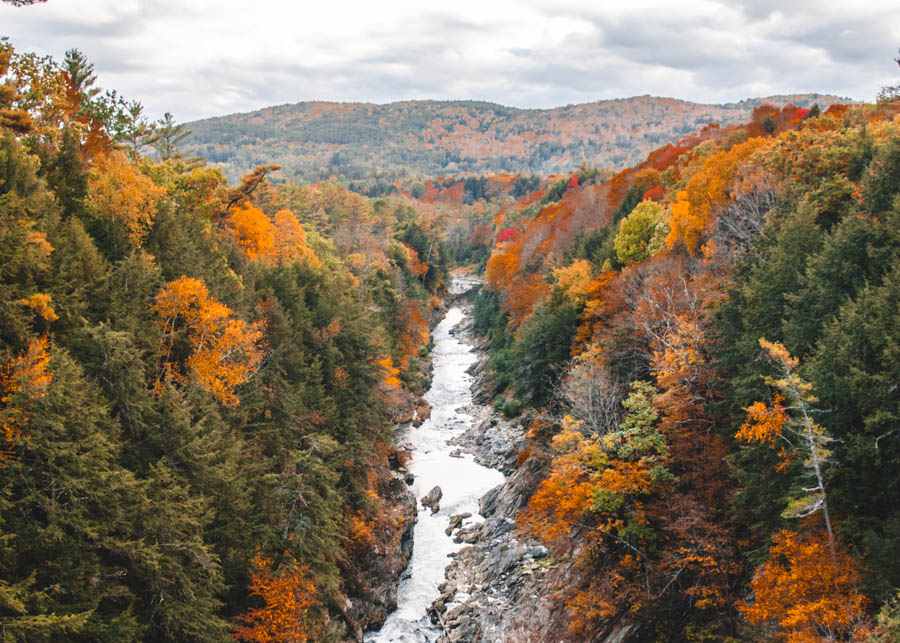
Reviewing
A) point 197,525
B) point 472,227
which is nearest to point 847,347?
point 197,525

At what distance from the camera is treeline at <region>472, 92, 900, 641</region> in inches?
571

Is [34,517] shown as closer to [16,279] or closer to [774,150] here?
[16,279]

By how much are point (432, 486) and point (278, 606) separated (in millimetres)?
18839

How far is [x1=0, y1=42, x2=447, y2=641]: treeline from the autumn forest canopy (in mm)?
99

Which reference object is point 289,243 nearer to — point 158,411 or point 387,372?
point 387,372

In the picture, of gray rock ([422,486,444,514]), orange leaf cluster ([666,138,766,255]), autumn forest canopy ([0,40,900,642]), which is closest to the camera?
autumn forest canopy ([0,40,900,642])

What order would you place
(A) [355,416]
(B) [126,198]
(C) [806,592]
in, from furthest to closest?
(A) [355,416] < (B) [126,198] < (C) [806,592]

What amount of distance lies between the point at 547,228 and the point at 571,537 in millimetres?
48176

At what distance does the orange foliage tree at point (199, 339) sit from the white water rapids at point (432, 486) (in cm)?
1348

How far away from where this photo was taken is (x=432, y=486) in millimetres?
37438

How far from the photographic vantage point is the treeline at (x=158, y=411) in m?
14.1

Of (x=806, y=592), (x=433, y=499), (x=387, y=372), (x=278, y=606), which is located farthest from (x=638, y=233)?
(x=278, y=606)

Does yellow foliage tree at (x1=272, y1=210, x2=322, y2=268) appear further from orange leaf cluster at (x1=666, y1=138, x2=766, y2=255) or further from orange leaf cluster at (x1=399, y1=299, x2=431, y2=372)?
orange leaf cluster at (x1=666, y1=138, x2=766, y2=255)

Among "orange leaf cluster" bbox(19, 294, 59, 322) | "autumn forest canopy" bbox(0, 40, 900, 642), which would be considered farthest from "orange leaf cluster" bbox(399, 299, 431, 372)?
"orange leaf cluster" bbox(19, 294, 59, 322)
